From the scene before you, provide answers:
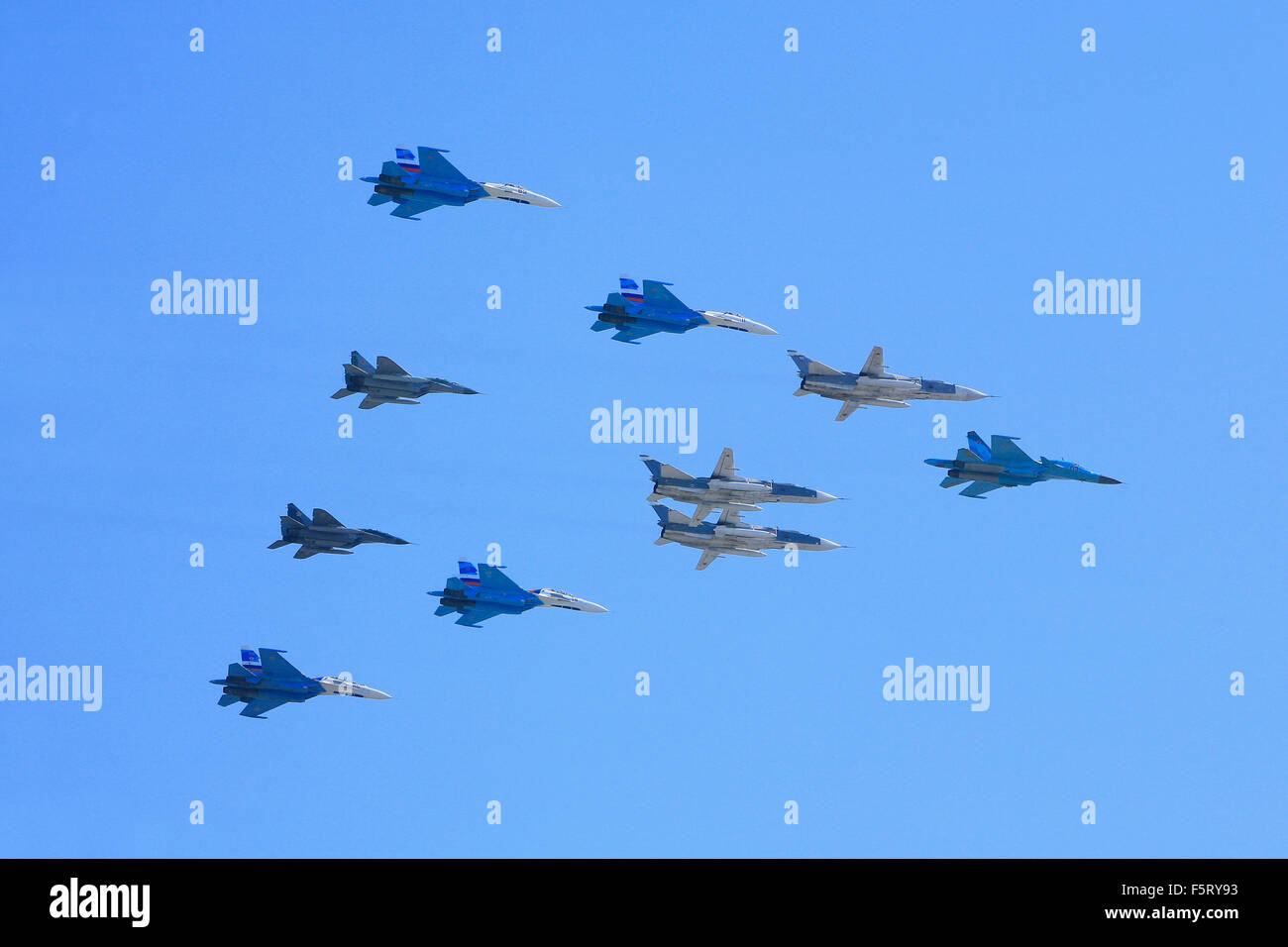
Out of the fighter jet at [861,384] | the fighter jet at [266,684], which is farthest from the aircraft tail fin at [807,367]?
the fighter jet at [266,684]

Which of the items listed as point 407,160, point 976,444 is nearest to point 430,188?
point 407,160

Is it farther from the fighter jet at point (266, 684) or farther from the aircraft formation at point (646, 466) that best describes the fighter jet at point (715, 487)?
the fighter jet at point (266, 684)

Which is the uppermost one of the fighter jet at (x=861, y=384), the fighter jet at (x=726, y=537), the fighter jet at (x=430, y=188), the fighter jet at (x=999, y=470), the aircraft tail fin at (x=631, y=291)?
the fighter jet at (x=430, y=188)

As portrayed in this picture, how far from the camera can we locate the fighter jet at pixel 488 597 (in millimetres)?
102188

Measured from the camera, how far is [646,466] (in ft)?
324

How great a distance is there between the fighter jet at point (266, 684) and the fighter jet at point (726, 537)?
1863cm

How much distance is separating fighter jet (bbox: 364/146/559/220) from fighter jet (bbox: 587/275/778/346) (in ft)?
18.6

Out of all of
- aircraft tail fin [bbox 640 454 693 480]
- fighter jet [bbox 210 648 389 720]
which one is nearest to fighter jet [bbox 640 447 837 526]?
aircraft tail fin [bbox 640 454 693 480]

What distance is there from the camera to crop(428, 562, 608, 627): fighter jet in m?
102

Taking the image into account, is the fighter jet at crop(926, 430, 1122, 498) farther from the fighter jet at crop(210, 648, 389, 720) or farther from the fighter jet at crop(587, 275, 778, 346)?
the fighter jet at crop(210, 648, 389, 720)

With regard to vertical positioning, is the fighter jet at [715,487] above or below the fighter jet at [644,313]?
below

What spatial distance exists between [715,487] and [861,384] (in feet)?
27.1
